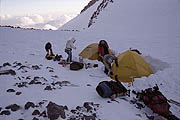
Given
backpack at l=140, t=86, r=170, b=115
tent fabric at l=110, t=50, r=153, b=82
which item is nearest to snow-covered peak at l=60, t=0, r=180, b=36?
tent fabric at l=110, t=50, r=153, b=82

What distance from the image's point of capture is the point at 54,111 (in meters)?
4.20

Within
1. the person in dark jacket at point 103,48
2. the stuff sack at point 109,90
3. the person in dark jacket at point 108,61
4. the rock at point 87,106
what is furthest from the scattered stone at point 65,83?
the person in dark jacket at point 103,48

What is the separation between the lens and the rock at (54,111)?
13.4 ft

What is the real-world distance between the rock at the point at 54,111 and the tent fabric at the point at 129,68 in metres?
3.96

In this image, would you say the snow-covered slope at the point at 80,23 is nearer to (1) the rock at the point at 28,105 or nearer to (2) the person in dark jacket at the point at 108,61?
(2) the person in dark jacket at the point at 108,61

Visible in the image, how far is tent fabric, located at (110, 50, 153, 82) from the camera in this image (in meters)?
7.52

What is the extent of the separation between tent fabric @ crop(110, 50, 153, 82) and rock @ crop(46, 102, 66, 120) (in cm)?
396

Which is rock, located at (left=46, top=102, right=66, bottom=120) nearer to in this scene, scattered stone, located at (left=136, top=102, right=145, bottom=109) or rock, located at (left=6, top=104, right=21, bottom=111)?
rock, located at (left=6, top=104, right=21, bottom=111)

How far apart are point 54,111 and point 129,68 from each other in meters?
4.51

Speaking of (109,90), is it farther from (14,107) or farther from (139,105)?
(14,107)

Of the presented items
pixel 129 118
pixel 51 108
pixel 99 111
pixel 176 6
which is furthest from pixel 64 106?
pixel 176 6

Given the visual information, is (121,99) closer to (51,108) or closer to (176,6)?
(51,108)

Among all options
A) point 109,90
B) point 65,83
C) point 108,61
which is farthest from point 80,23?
point 109,90

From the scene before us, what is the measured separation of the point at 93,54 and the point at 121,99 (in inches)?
190
